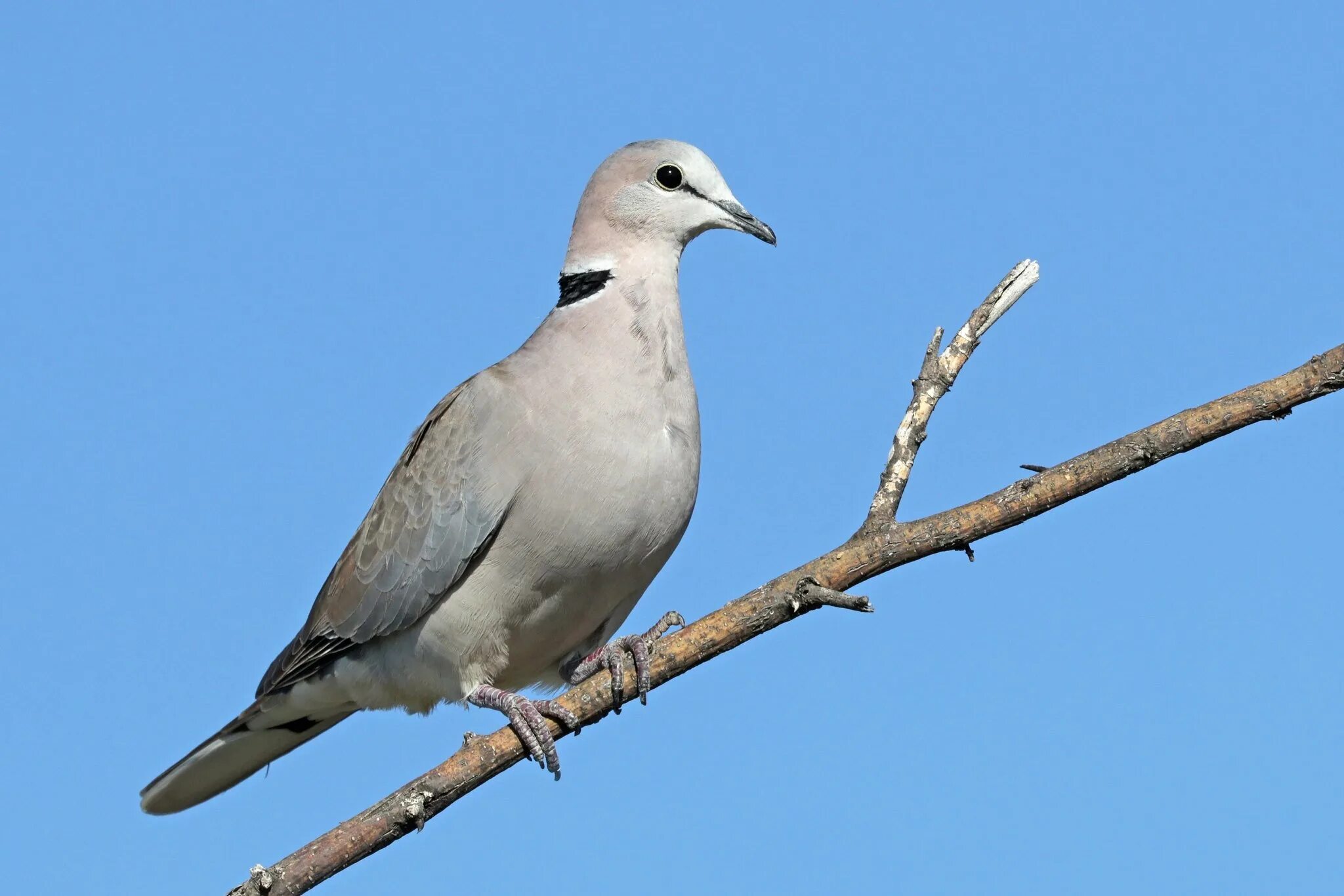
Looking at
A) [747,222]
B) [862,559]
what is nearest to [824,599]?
[862,559]

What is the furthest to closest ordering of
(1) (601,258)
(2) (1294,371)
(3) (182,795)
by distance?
(3) (182,795) → (1) (601,258) → (2) (1294,371)

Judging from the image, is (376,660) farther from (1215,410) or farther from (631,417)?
(1215,410)

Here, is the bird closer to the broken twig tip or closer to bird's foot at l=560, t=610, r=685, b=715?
bird's foot at l=560, t=610, r=685, b=715

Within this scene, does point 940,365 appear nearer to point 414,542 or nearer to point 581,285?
point 581,285

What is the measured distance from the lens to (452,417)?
489 centimetres

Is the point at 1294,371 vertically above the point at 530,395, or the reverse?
the point at 530,395

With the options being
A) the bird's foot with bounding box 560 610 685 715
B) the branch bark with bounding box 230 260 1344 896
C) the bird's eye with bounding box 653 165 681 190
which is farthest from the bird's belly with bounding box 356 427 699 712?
the bird's eye with bounding box 653 165 681 190

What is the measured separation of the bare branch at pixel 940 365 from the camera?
4145mm

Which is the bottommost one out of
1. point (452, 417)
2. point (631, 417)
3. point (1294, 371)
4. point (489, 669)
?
point (1294, 371)

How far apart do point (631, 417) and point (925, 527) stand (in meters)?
1.02

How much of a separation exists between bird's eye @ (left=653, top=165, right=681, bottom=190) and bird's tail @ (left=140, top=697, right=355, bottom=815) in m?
2.31

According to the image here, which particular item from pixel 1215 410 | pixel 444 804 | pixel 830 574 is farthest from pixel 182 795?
pixel 1215 410

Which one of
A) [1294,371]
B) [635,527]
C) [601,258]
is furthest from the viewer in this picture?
[601,258]

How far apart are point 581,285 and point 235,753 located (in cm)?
229
